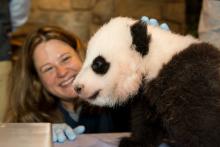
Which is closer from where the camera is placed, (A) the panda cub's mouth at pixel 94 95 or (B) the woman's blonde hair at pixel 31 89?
(A) the panda cub's mouth at pixel 94 95

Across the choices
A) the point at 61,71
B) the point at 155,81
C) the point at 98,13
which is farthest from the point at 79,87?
the point at 98,13

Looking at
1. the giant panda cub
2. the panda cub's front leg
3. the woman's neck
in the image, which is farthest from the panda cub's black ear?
the woman's neck

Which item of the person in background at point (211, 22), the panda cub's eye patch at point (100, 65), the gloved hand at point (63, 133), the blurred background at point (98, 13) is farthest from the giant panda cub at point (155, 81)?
the blurred background at point (98, 13)

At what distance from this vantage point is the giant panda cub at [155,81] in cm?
74

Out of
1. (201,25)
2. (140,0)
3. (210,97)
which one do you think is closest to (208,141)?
(210,97)

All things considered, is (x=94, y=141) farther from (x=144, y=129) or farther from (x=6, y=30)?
(x=6, y=30)

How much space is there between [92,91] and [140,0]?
1.89 meters

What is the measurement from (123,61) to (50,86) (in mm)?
633

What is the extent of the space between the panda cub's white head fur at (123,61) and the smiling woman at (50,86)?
0.54m

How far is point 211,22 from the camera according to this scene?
4.44 feet

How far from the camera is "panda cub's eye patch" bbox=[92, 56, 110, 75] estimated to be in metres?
0.85

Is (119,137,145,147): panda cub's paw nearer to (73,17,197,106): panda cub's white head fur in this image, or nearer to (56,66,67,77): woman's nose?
(73,17,197,106): panda cub's white head fur

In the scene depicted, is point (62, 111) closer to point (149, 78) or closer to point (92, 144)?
point (92, 144)

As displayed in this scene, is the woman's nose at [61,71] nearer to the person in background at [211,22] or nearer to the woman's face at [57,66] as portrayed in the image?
the woman's face at [57,66]
